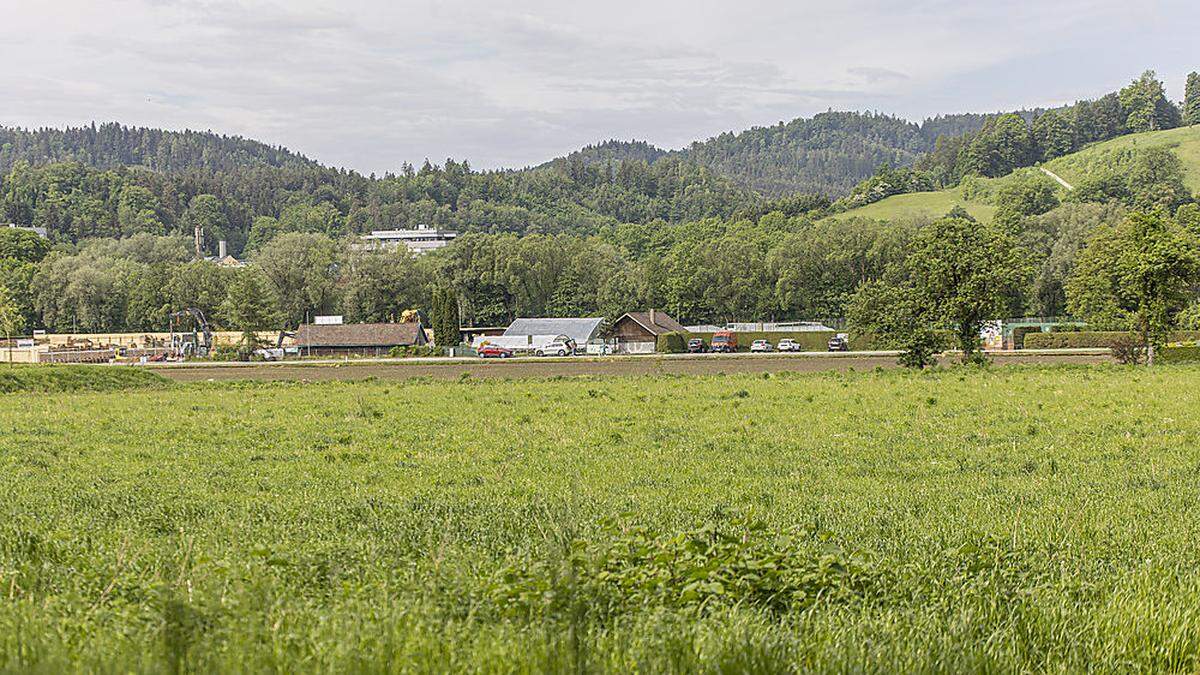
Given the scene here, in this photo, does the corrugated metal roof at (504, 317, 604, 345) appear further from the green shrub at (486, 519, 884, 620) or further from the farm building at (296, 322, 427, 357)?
the green shrub at (486, 519, 884, 620)

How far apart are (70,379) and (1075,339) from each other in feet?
259

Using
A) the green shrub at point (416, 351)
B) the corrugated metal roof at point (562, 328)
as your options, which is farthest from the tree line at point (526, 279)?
the corrugated metal roof at point (562, 328)

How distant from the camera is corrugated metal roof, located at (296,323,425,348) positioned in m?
A: 114

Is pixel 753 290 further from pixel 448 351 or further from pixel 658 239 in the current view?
pixel 658 239

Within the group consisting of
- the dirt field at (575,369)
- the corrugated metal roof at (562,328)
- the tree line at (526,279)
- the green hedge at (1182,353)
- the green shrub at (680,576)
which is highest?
the tree line at (526,279)

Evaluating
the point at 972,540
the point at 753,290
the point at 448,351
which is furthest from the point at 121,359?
the point at 972,540

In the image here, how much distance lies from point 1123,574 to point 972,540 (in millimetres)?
1472

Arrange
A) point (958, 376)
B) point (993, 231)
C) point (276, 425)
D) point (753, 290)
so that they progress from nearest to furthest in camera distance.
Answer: point (276, 425)
point (958, 376)
point (993, 231)
point (753, 290)

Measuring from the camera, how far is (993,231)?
194ft

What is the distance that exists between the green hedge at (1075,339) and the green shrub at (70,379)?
236ft

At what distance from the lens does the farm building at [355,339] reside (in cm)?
11375

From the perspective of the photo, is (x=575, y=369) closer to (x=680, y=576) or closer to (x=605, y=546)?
(x=605, y=546)

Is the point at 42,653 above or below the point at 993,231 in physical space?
below

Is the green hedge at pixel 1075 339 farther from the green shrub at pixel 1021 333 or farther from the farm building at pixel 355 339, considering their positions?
the farm building at pixel 355 339
